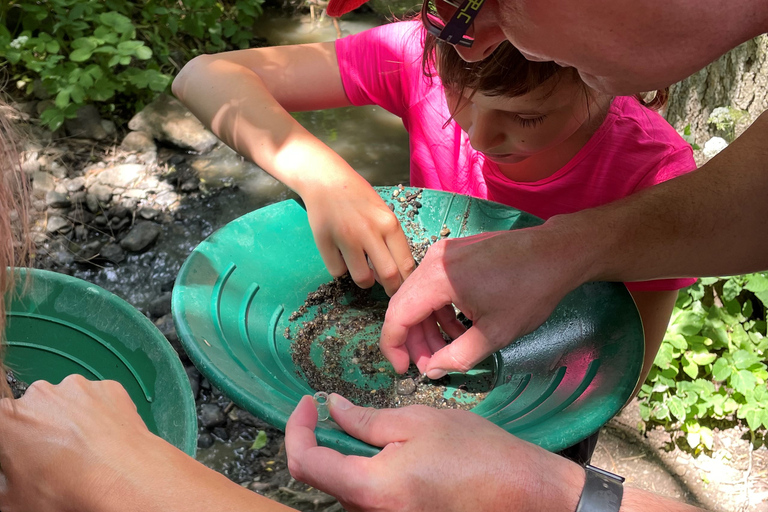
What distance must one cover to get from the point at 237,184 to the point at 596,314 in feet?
7.19

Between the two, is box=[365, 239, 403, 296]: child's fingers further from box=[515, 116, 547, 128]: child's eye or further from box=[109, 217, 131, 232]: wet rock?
box=[109, 217, 131, 232]: wet rock

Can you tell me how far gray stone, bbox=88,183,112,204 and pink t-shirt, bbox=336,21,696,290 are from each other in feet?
5.17

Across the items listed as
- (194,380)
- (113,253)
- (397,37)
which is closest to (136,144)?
(113,253)

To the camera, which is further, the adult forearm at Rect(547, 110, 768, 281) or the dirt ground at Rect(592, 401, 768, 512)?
the dirt ground at Rect(592, 401, 768, 512)

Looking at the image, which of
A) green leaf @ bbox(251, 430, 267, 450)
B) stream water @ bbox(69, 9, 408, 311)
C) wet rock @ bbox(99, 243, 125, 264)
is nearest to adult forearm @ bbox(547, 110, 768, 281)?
green leaf @ bbox(251, 430, 267, 450)

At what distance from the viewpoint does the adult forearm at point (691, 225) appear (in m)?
1.20

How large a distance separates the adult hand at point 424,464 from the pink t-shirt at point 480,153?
0.65 meters

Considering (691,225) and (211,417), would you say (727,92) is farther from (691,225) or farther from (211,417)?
(211,417)

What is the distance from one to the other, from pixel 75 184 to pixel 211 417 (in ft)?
4.39

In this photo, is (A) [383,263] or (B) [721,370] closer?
(A) [383,263]

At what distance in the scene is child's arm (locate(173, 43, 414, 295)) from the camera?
1280mm

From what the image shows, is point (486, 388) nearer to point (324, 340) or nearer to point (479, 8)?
point (324, 340)

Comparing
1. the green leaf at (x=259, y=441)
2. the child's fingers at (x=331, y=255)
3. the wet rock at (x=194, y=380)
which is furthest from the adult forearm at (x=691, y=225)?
the wet rock at (x=194, y=380)

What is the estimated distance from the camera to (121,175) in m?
2.94
